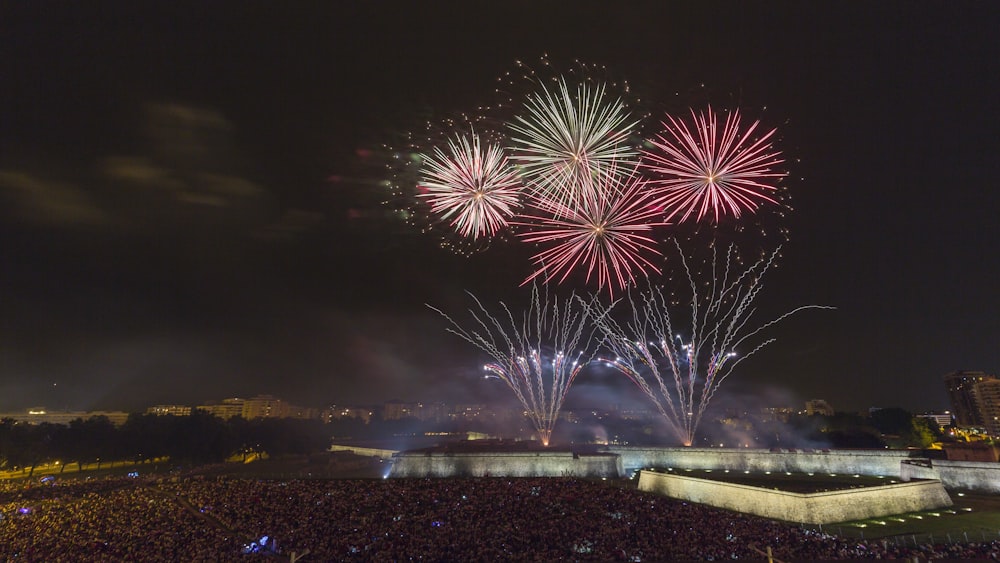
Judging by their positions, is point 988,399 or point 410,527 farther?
point 988,399

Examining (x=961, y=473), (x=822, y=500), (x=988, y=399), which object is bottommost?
(x=822, y=500)

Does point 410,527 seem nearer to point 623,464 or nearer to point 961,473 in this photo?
point 623,464

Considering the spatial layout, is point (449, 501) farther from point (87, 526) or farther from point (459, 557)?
point (87, 526)

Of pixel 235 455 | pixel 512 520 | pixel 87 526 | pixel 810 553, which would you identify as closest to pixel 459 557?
pixel 512 520

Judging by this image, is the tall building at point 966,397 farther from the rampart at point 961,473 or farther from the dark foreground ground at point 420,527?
the dark foreground ground at point 420,527

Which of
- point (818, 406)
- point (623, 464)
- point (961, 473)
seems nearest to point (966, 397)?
point (818, 406)

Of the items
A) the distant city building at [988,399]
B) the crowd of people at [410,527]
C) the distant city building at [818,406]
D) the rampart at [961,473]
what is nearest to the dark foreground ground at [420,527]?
the crowd of people at [410,527]

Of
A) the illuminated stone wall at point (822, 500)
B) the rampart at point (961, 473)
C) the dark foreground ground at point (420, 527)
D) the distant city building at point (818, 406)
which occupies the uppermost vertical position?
the distant city building at point (818, 406)
